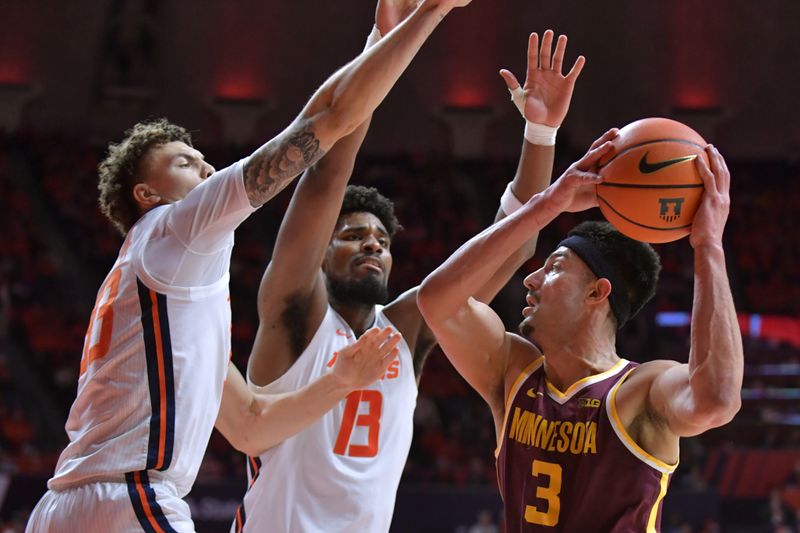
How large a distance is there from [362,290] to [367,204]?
448mm

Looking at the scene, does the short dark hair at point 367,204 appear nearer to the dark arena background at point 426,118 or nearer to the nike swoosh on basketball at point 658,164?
the nike swoosh on basketball at point 658,164

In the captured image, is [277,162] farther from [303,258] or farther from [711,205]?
[711,205]

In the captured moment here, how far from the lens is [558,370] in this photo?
336cm

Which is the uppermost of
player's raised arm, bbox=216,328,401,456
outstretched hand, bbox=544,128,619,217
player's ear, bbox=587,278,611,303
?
outstretched hand, bbox=544,128,619,217

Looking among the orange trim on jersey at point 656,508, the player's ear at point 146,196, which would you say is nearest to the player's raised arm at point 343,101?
the player's ear at point 146,196

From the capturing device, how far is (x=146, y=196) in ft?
10.7

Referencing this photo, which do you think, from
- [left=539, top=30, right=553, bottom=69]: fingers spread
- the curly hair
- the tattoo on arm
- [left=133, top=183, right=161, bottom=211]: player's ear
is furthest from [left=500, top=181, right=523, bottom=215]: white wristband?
[left=133, top=183, right=161, bottom=211]: player's ear

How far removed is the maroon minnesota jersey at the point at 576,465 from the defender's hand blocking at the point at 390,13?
4.56 ft

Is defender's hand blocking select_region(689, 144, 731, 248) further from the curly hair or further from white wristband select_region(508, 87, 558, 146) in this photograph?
the curly hair

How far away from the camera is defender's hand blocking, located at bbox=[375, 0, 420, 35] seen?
3.65 metres

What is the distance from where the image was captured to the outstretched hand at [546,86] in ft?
13.0

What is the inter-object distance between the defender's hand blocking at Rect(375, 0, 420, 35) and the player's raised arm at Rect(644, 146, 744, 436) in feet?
4.12

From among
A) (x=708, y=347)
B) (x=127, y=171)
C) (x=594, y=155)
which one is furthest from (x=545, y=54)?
(x=127, y=171)

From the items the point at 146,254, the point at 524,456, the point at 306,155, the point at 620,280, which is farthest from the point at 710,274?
the point at 146,254
